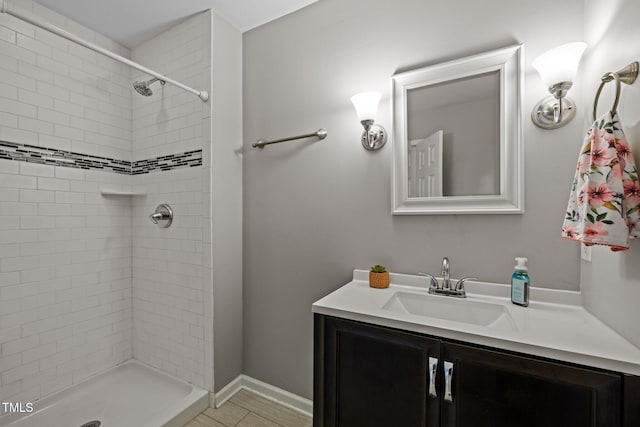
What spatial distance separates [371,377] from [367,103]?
122 centimetres

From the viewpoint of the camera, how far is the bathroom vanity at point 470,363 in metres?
0.78

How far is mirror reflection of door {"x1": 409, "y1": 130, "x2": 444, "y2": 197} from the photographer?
1.38 metres

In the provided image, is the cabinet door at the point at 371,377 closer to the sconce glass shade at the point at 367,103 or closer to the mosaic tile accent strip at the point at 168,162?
the sconce glass shade at the point at 367,103

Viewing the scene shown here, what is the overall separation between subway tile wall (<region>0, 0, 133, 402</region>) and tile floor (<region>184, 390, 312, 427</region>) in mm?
967

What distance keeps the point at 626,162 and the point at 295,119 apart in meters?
1.48

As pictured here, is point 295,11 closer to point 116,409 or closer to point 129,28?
point 129,28

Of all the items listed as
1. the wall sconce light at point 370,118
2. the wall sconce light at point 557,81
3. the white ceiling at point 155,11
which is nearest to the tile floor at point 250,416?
the wall sconce light at point 370,118

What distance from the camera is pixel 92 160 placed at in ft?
6.50

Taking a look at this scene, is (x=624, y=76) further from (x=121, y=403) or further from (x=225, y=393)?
(x=121, y=403)

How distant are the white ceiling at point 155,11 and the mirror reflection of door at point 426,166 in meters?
1.13

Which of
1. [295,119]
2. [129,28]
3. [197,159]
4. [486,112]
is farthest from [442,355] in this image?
[129,28]

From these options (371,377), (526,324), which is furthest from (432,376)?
(526,324)

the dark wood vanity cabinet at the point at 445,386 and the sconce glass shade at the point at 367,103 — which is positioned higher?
the sconce glass shade at the point at 367,103

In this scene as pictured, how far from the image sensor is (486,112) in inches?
50.5
